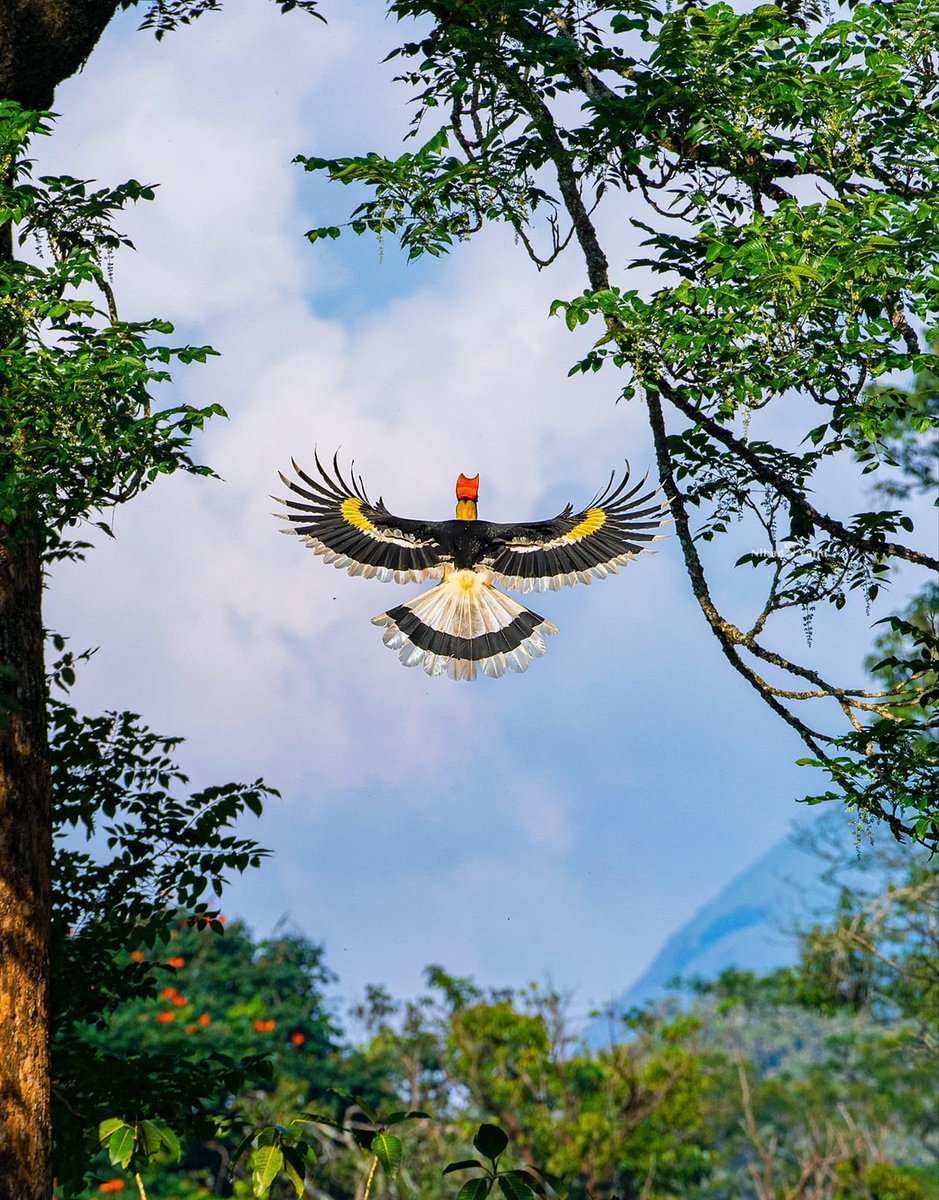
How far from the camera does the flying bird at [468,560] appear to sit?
641 cm

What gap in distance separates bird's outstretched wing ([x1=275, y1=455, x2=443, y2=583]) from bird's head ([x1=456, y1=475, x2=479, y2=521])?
16 cm

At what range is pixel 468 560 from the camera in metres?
6.50

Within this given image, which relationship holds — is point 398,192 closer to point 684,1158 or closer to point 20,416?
point 20,416

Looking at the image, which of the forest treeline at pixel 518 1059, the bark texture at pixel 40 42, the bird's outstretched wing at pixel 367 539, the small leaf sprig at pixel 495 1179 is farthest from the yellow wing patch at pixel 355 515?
the forest treeline at pixel 518 1059

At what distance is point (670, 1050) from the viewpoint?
1487 cm

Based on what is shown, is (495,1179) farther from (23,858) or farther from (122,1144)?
(23,858)

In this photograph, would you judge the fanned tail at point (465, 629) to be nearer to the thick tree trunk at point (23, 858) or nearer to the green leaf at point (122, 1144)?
the thick tree trunk at point (23, 858)

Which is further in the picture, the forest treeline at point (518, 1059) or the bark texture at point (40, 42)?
the forest treeline at point (518, 1059)

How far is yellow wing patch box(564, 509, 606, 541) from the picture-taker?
6.45 metres

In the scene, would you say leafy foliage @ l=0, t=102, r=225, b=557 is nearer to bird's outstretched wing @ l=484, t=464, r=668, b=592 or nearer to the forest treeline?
bird's outstretched wing @ l=484, t=464, r=668, b=592

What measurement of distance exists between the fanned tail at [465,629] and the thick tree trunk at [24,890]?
1.58 m

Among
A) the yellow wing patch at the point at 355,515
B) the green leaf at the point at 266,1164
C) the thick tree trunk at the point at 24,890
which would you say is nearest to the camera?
the green leaf at the point at 266,1164

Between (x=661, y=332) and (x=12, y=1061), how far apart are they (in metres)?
3.77

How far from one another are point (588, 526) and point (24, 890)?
2900 mm
